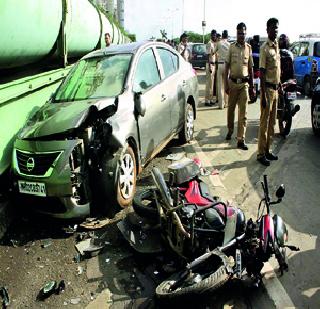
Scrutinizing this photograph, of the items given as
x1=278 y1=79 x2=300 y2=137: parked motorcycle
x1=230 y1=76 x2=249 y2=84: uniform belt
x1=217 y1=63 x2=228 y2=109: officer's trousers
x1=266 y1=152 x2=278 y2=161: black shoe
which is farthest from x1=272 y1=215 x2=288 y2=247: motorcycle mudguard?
x1=217 y1=63 x2=228 y2=109: officer's trousers

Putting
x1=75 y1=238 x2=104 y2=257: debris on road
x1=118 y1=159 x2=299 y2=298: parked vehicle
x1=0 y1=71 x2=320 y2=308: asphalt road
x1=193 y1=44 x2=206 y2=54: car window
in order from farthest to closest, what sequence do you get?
1. x1=193 y1=44 x2=206 y2=54: car window
2. x1=75 y1=238 x2=104 y2=257: debris on road
3. x1=0 y1=71 x2=320 y2=308: asphalt road
4. x1=118 y1=159 x2=299 y2=298: parked vehicle

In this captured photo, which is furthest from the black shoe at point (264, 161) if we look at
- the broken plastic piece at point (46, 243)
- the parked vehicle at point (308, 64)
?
the parked vehicle at point (308, 64)

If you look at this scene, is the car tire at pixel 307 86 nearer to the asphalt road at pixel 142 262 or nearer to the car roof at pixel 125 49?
the asphalt road at pixel 142 262

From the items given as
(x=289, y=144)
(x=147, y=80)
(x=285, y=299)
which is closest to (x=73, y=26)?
(x=147, y=80)

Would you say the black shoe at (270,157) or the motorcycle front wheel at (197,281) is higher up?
the motorcycle front wheel at (197,281)

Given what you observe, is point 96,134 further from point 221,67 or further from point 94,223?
point 221,67

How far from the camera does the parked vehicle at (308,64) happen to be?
525 inches

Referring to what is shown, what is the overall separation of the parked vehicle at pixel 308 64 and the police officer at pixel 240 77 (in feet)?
21.3

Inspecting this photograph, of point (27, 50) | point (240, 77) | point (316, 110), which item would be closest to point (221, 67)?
point (316, 110)

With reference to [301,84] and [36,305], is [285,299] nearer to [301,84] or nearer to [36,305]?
[36,305]

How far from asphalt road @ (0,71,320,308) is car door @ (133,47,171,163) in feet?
1.87

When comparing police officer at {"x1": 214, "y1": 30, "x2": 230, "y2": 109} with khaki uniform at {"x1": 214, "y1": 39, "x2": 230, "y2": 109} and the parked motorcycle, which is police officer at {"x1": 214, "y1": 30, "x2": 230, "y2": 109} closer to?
khaki uniform at {"x1": 214, "y1": 39, "x2": 230, "y2": 109}

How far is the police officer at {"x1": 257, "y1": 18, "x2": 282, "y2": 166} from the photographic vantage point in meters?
6.46

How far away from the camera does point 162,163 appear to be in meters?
6.84
